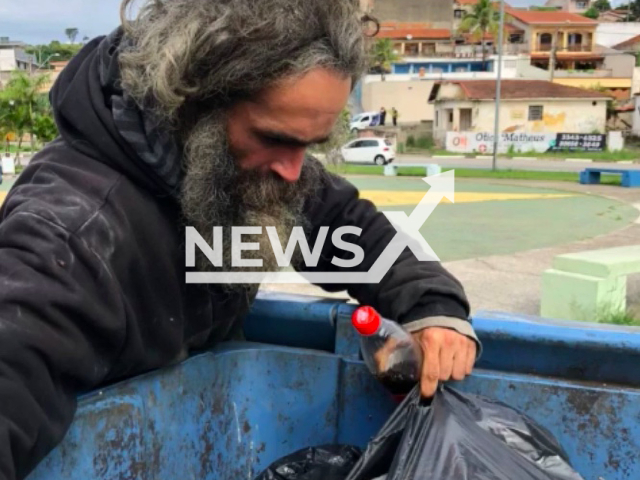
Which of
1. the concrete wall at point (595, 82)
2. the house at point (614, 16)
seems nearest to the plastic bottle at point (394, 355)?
the concrete wall at point (595, 82)

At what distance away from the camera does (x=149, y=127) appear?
5.74 feet

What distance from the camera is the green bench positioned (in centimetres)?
545

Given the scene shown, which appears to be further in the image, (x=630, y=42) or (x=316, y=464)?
(x=630, y=42)

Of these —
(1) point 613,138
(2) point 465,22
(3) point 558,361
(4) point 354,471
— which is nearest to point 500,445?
(4) point 354,471

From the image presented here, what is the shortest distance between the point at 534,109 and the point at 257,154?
46954mm

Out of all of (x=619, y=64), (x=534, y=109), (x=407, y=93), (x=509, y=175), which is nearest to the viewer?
(x=509, y=175)

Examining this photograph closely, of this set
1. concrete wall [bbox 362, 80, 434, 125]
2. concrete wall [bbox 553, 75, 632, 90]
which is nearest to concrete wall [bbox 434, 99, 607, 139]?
concrete wall [bbox 362, 80, 434, 125]

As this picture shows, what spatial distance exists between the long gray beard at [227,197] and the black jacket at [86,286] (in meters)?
0.07

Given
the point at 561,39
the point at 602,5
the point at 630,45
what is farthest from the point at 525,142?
the point at 602,5

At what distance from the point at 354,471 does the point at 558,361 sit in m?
0.69

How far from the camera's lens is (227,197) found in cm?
192

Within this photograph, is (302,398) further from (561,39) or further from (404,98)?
(561,39)

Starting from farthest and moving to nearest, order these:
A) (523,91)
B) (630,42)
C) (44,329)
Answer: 1. (630,42)
2. (523,91)
3. (44,329)

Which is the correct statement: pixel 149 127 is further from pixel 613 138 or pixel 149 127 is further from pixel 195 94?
pixel 613 138
